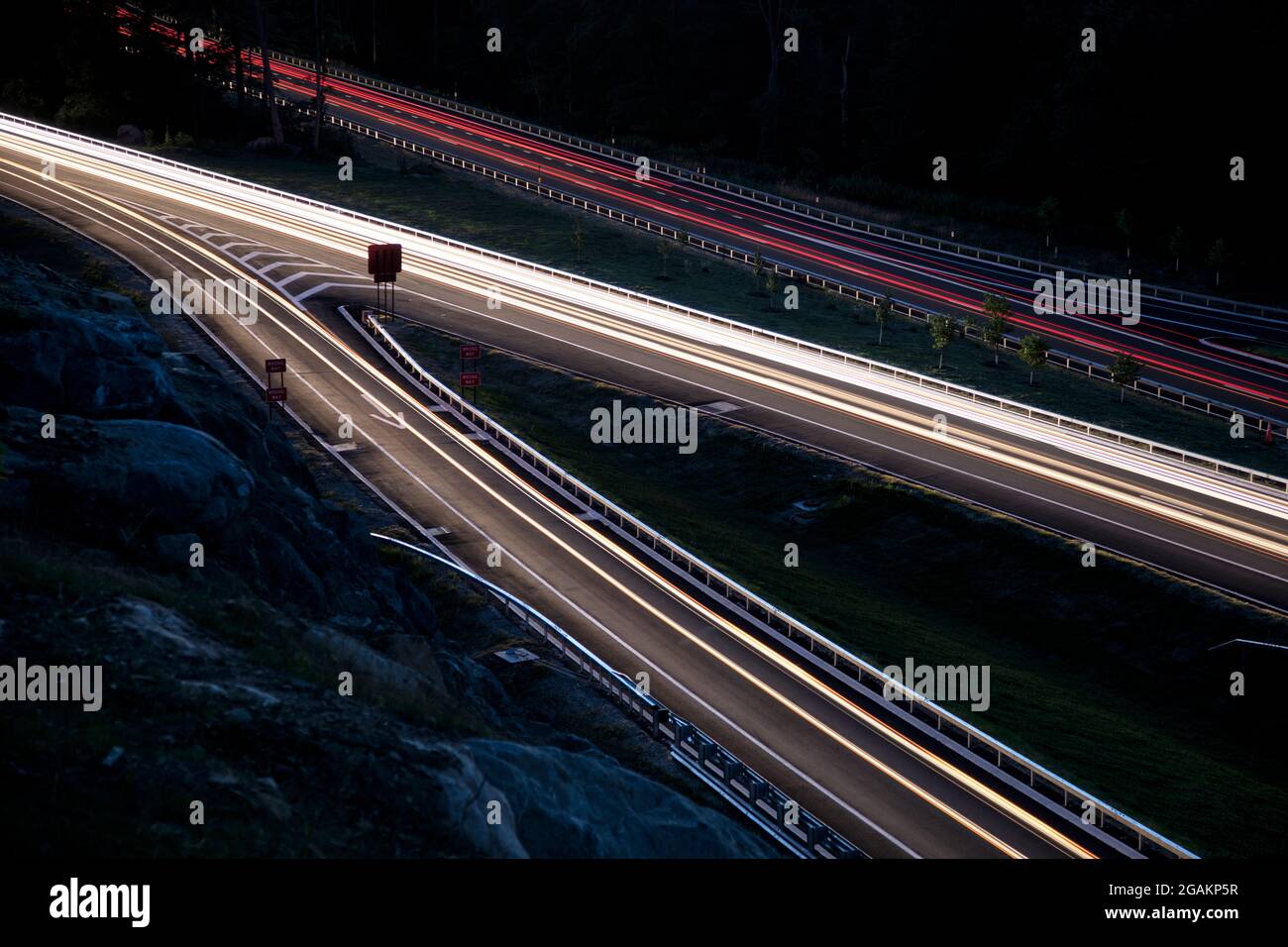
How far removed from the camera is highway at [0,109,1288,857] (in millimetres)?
29109

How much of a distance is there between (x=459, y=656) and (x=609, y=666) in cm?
501

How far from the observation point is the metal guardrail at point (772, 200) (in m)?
81.6

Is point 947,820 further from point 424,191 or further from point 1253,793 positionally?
point 424,191

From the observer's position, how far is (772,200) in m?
97.2

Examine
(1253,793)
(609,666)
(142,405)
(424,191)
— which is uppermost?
(424,191)

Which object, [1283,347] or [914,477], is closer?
[914,477]

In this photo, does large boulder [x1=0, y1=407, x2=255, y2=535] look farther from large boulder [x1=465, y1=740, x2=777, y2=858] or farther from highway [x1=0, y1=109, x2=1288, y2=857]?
highway [x1=0, y1=109, x2=1288, y2=857]

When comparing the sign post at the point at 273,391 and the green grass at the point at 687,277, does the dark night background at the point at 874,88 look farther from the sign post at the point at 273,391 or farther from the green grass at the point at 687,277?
the sign post at the point at 273,391

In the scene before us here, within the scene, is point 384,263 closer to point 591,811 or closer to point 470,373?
point 470,373

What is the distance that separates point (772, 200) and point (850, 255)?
14504 millimetres

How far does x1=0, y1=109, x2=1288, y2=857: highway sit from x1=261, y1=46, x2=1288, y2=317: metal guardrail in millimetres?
29703
